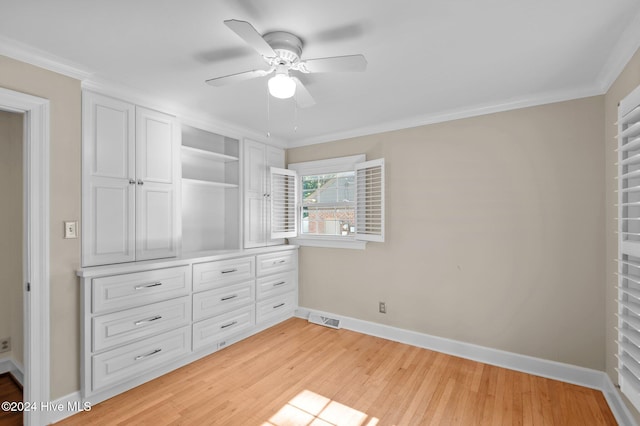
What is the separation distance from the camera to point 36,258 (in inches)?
80.1

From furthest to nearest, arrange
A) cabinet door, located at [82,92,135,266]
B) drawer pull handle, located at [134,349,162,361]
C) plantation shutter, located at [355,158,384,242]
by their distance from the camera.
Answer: plantation shutter, located at [355,158,384,242] < drawer pull handle, located at [134,349,162,361] < cabinet door, located at [82,92,135,266]

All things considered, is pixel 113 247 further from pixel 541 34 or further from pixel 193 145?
pixel 541 34

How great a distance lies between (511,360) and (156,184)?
3.69m

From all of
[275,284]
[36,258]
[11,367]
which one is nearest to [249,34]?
[36,258]

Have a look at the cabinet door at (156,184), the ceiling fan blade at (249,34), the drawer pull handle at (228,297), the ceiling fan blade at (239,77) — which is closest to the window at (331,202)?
the drawer pull handle at (228,297)

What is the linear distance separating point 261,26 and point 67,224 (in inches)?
76.5

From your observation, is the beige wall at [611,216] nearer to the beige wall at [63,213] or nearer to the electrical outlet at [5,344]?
the beige wall at [63,213]

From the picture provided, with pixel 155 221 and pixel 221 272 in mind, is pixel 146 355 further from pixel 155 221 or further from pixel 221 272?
pixel 155 221

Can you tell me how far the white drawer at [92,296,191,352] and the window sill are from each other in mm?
1760

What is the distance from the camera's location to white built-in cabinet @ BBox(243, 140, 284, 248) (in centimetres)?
374

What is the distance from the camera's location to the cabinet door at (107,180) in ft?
7.64

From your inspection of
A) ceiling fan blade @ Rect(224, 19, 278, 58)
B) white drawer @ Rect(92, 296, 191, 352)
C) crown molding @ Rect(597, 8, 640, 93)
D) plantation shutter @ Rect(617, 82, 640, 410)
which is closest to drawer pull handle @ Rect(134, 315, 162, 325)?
white drawer @ Rect(92, 296, 191, 352)

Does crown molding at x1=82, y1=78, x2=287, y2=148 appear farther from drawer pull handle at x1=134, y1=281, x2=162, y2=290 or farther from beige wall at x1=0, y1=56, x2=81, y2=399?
drawer pull handle at x1=134, y1=281, x2=162, y2=290

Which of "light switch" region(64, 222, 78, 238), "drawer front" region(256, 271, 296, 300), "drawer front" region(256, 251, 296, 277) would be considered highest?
"light switch" region(64, 222, 78, 238)
